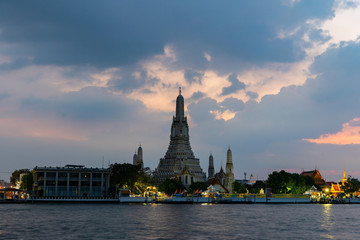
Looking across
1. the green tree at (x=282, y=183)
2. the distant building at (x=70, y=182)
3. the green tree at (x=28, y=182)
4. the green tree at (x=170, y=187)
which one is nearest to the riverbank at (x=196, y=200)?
the green tree at (x=282, y=183)

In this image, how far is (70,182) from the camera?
16912 cm

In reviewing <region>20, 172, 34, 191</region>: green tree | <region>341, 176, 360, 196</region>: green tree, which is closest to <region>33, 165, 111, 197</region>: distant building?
<region>20, 172, 34, 191</region>: green tree

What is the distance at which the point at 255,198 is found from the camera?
168125 millimetres

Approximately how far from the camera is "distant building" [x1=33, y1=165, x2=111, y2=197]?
548 feet

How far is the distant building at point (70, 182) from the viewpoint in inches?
6575

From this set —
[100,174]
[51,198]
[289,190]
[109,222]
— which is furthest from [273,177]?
[109,222]

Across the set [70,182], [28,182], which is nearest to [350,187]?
[70,182]

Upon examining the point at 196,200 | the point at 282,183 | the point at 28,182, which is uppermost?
the point at 28,182

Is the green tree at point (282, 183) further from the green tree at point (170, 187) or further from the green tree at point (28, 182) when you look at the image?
the green tree at point (28, 182)

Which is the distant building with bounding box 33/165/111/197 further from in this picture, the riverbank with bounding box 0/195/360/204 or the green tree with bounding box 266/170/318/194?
the green tree with bounding box 266/170/318/194

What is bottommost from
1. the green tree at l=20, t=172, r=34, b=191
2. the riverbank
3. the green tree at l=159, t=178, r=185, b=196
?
the riverbank

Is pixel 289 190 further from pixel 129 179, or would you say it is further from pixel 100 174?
pixel 100 174

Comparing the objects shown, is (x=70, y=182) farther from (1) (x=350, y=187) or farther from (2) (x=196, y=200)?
(1) (x=350, y=187)

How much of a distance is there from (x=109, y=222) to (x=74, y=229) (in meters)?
11.3
